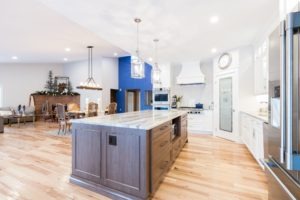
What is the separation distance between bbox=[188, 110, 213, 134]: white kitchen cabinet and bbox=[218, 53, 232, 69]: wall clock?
1567 mm

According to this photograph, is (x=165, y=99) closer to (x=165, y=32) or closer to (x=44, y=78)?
(x=165, y=32)

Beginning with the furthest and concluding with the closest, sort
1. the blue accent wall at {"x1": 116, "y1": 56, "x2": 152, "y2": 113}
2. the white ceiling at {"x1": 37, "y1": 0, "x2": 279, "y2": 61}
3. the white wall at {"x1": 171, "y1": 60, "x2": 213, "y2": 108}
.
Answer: the blue accent wall at {"x1": 116, "y1": 56, "x2": 152, "y2": 113} → the white wall at {"x1": 171, "y1": 60, "x2": 213, "y2": 108} → the white ceiling at {"x1": 37, "y1": 0, "x2": 279, "y2": 61}

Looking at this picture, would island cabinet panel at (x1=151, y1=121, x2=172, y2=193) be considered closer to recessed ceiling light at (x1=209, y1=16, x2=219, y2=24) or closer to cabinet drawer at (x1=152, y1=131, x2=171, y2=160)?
cabinet drawer at (x1=152, y1=131, x2=171, y2=160)

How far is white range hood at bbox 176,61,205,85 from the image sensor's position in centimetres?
636

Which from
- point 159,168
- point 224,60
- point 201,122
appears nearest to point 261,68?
point 224,60

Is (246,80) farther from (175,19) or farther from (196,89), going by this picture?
(175,19)

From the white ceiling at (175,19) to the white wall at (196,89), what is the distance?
6.86ft

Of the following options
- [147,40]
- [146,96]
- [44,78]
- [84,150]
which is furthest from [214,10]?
[44,78]

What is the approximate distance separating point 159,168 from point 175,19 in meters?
2.47

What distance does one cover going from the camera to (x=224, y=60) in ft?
17.4

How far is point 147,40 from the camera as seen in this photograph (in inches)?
164

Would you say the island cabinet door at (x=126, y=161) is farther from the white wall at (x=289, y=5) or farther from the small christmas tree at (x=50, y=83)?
the small christmas tree at (x=50, y=83)

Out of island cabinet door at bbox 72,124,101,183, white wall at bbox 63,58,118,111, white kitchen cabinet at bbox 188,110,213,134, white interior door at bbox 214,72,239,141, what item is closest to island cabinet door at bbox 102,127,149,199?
island cabinet door at bbox 72,124,101,183

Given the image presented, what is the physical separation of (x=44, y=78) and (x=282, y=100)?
1105 centimetres
